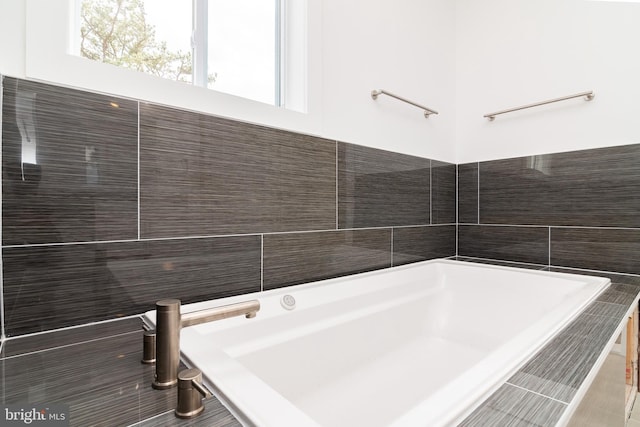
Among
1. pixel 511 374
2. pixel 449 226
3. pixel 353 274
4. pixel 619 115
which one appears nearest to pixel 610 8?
pixel 619 115

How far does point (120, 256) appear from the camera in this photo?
97 cm

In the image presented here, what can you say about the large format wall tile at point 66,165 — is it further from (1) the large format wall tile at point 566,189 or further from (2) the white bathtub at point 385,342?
(1) the large format wall tile at point 566,189

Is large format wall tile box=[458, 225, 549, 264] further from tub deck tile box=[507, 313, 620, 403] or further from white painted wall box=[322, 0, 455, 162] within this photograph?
tub deck tile box=[507, 313, 620, 403]

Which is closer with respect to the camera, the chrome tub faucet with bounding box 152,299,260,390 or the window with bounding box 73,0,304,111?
the chrome tub faucet with bounding box 152,299,260,390

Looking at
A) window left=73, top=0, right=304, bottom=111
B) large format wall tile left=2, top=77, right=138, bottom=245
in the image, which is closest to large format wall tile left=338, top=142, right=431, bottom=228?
window left=73, top=0, right=304, bottom=111

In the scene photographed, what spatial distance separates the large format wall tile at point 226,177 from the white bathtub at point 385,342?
0.97 feet

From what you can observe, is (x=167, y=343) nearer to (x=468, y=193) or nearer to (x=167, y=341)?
(x=167, y=341)

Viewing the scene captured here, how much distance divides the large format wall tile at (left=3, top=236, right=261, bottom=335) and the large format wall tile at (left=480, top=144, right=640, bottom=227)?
5.79 feet

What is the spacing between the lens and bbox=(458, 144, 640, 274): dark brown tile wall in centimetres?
168

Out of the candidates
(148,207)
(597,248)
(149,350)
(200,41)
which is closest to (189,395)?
(149,350)

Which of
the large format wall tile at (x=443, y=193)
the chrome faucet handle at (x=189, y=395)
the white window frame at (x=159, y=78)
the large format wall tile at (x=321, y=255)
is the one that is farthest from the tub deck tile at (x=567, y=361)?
the large format wall tile at (x=443, y=193)

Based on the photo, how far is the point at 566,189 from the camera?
1.86m

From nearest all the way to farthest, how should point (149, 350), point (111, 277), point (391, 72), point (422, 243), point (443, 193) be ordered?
point (149, 350) → point (111, 277) → point (391, 72) → point (422, 243) → point (443, 193)

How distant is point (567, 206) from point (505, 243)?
16.3 inches
